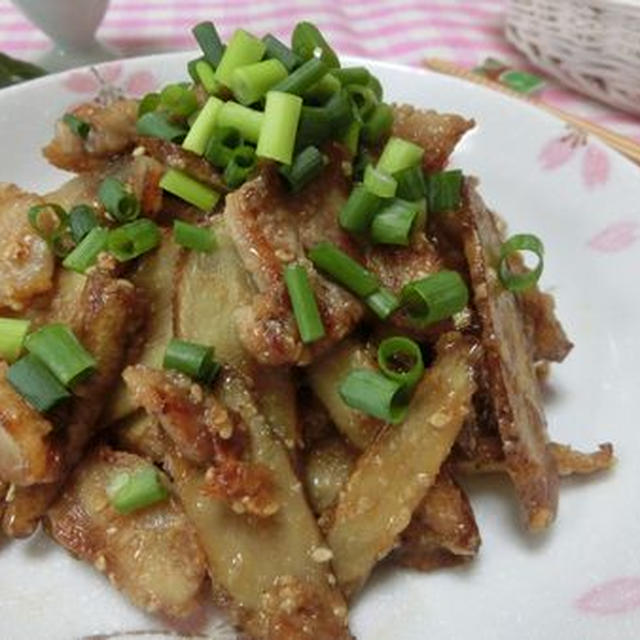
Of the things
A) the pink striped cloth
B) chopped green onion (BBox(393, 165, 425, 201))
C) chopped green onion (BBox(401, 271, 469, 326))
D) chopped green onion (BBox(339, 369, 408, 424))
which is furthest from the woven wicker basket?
chopped green onion (BBox(339, 369, 408, 424))

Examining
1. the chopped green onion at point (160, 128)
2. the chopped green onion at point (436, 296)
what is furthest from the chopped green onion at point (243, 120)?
the chopped green onion at point (436, 296)

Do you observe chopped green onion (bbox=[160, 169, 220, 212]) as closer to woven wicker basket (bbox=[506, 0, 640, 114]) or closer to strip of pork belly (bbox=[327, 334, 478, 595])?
strip of pork belly (bbox=[327, 334, 478, 595])

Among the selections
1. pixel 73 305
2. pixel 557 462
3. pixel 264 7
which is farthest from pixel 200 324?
pixel 264 7

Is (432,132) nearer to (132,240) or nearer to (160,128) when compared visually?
(160,128)

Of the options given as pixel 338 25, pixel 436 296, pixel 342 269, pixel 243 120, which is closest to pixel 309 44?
pixel 243 120

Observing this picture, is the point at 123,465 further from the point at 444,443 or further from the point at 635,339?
the point at 635,339

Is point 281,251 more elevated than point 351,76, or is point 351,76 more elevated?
point 351,76

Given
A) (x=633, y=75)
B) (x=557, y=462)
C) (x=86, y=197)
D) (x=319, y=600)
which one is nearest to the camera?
(x=319, y=600)
